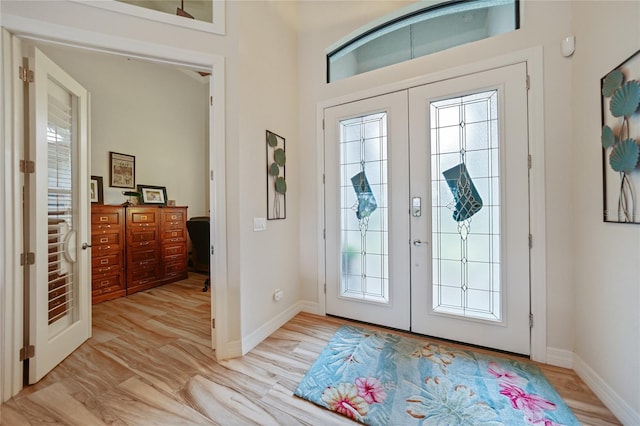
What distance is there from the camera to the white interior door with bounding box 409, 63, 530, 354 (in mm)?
1916

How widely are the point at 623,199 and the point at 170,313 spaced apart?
4.07m

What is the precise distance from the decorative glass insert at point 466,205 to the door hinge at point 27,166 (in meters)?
3.08

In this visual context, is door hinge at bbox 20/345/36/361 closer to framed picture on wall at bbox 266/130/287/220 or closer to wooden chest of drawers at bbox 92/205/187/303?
wooden chest of drawers at bbox 92/205/187/303

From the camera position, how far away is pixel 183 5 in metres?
2.04

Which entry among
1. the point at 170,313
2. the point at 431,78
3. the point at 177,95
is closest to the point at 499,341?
the point at 431,78

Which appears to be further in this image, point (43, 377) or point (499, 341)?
point (499, 341)

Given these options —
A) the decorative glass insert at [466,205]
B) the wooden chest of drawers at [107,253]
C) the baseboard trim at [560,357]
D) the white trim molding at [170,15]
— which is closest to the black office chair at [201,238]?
the wooden chest of drawers at [107,253]

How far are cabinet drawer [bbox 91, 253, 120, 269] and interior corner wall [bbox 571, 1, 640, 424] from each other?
5.05 metres

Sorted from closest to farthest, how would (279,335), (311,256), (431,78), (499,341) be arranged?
(499,341) → (431,78) → (279,335) → (311,256)

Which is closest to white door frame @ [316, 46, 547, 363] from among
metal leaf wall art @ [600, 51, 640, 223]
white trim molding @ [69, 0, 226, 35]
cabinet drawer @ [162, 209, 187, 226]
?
metal leaf wall art @ [600, 51, 640, 223]

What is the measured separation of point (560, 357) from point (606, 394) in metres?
0.35

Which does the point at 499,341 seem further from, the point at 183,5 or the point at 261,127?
the point at 183,5

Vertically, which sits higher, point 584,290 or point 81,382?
point 584,290

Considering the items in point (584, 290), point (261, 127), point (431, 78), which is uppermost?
point (431, 78)
